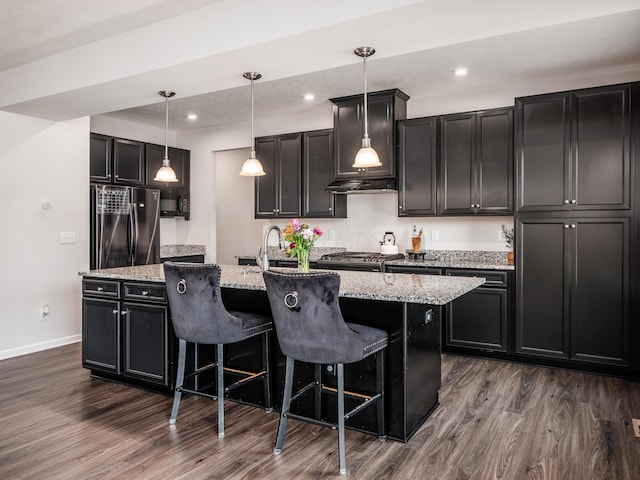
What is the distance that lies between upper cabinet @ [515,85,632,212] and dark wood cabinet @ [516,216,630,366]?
0.56ft

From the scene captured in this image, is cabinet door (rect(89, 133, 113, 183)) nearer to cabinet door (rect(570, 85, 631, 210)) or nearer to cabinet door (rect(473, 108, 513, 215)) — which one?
cabinet door (rect(473, 108, 513, 215))

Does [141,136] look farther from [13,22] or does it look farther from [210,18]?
[210,18]

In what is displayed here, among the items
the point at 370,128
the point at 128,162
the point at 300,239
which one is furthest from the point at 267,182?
the point at 300,239

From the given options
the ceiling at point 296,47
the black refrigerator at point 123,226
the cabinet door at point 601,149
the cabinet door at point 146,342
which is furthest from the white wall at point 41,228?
the cabinet door at point 601,149

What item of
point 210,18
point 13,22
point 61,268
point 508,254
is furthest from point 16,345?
point 508,254

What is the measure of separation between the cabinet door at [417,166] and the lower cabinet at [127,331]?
263 centimetres

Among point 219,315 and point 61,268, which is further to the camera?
point 61,268

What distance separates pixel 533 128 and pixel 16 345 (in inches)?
202

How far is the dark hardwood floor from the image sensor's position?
7.57ft

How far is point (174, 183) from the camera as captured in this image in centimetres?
642

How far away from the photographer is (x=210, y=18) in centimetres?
303

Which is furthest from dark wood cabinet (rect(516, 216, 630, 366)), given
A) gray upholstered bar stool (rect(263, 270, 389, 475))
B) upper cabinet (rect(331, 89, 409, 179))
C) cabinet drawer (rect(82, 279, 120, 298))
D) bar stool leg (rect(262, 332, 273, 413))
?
cabinet drawer (rect(82, 279, 120, 298))

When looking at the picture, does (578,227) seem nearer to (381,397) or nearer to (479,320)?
(479,320)

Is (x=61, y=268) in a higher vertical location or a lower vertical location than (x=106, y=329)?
higher
